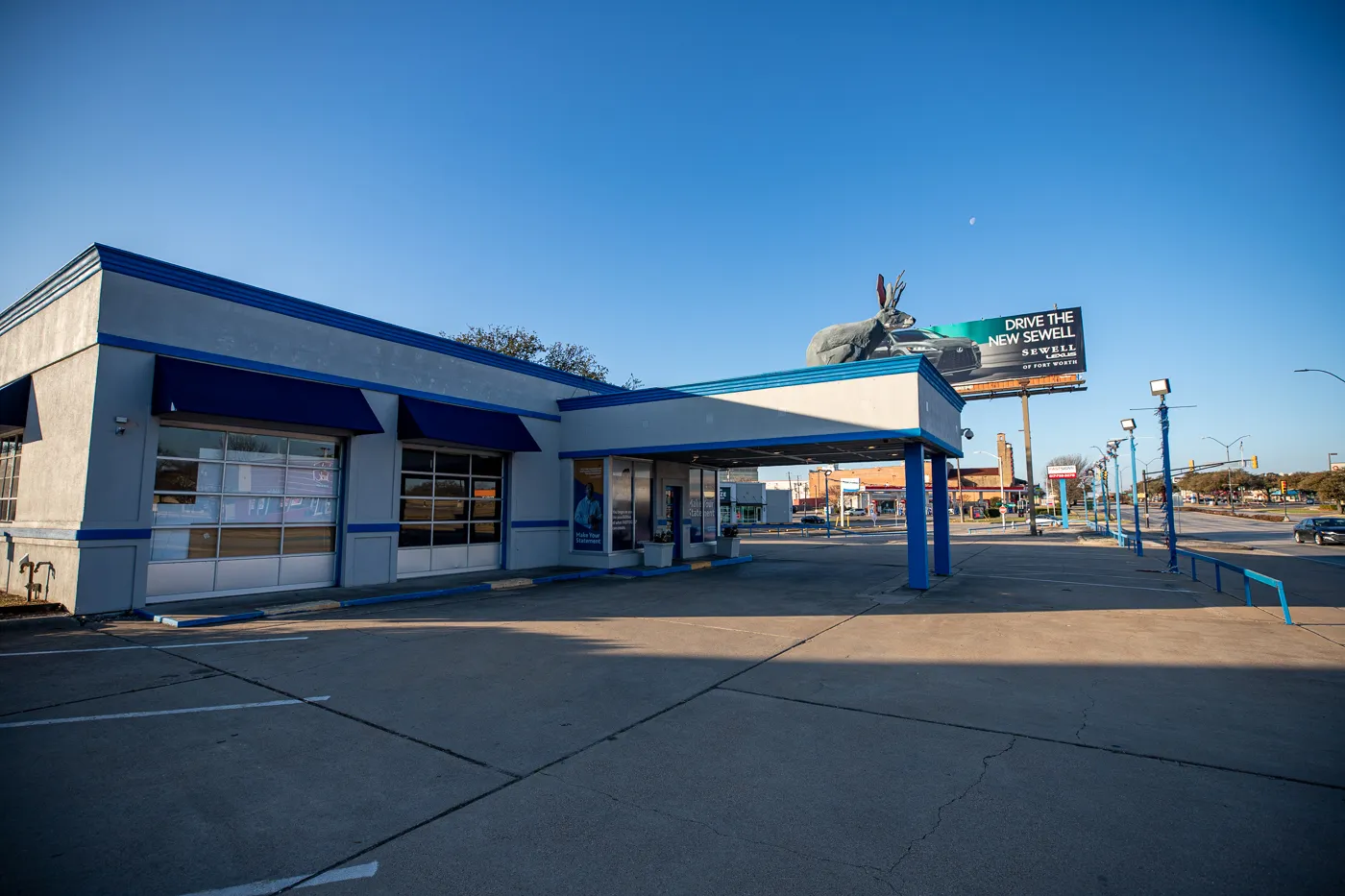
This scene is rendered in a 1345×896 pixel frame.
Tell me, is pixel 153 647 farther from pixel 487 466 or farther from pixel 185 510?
pixel 487 466

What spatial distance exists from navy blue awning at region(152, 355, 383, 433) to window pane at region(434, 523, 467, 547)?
138 inches

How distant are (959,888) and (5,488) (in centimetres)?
2011

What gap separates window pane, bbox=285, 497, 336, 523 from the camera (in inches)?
538

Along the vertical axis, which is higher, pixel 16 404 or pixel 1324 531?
pixel 16 404

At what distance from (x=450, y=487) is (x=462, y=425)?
1816 millimetres

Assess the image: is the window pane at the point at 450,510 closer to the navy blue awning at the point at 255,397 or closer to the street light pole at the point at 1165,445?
the navy blue awning at the point at 255,397

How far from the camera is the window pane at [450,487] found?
16.4m

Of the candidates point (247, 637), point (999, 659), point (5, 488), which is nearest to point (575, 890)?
point (999, 659)

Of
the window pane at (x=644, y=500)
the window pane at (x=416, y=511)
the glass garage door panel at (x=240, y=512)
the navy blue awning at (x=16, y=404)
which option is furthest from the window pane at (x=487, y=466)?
the navy blue awning at (x=16, y=404)

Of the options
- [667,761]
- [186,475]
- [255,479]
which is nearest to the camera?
[667,761]

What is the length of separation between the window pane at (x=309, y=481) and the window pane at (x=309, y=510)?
0.42ft

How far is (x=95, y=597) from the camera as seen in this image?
34.7 feet

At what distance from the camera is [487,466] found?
17.7m

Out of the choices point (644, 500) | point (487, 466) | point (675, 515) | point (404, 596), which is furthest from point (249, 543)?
point (675, 515)
